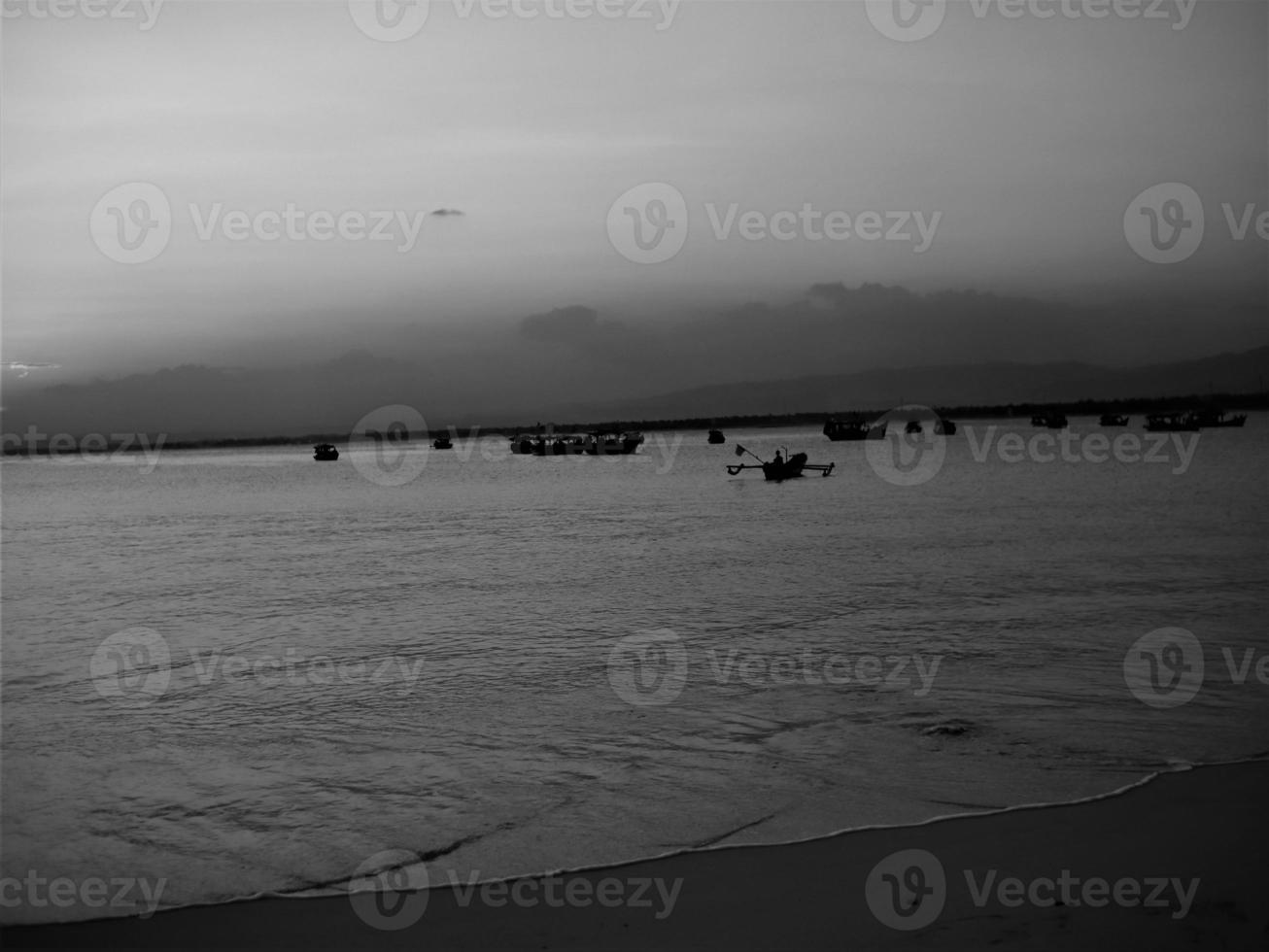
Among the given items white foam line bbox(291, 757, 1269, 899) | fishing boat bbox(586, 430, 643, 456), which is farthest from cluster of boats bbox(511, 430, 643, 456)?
white foam line bbox(291, 757, 1269, 899)

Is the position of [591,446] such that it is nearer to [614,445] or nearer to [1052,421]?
[614,445]

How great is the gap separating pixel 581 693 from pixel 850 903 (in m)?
5.87

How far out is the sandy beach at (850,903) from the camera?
5.37m

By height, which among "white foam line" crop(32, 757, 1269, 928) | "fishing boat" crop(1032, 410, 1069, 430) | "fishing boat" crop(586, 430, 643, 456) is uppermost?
"fishing boat" crop(1032, 410, 1069, 430)

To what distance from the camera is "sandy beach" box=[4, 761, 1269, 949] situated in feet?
17.6

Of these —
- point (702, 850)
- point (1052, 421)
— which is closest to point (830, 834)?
point (702, 850)

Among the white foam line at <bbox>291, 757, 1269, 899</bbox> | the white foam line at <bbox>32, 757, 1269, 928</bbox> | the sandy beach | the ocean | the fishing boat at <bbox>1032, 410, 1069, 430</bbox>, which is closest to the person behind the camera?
the sandy beach

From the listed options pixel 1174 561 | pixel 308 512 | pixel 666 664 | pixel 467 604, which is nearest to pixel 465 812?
pixel 666 664

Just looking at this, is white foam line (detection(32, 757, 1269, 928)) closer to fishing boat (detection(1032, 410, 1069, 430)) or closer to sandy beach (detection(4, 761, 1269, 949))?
sandy beach (detection(4, 761, 1269, 949))

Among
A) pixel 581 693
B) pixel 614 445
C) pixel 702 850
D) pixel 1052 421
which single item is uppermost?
pixel 1052 421

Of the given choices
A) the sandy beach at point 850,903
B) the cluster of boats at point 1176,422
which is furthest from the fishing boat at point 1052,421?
the sandy beach at point 850,903

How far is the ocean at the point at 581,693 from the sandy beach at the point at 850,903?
1.15 feet

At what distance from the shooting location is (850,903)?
577 centimetres

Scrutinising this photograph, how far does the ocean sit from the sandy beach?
35 centimetres
